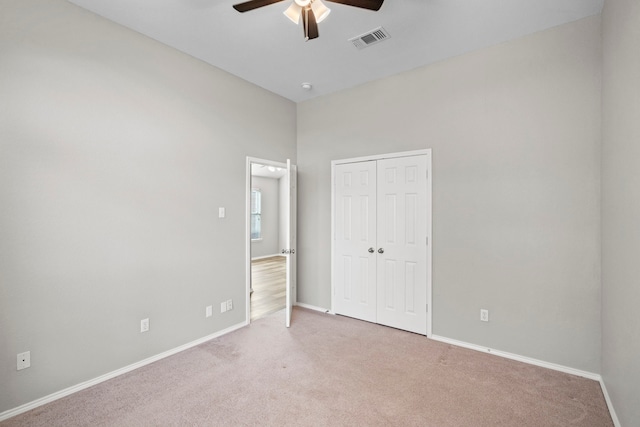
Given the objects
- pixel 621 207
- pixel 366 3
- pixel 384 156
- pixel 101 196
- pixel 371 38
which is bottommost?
pixel 621 207

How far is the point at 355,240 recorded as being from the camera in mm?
3871

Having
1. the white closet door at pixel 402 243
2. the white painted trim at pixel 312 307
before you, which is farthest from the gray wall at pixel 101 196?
the white closet door at pixel 402 243

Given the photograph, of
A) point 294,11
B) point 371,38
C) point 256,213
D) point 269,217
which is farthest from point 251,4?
point 269,217

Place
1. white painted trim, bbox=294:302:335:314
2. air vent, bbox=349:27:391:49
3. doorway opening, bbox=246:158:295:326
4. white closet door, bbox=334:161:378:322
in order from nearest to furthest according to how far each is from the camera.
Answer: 1. air vent, bbox=349:27:391:49
2. white closet door, bbox=334:161:378:322
3. white painted trim, bbox=294:302:335:314
4. doorway opening, bbox=246:158:295:326

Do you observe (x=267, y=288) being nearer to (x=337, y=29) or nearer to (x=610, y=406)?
(x=337, y=29)

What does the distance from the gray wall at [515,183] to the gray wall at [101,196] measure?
7.86 ft

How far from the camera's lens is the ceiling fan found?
74.4 inches

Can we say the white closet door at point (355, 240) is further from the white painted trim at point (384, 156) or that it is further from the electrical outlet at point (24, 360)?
the electrical outlet at point (24, 360)

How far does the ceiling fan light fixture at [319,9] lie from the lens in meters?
2.07

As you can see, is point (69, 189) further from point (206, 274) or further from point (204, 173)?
point (206, 274)

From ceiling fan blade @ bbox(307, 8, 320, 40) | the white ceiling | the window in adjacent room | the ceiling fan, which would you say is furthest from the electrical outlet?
the window in adjacent room

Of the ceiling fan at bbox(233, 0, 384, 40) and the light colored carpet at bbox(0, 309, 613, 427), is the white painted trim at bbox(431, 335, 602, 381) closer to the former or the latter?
the light colored carpet at bbox(0, 309, 613, 427)

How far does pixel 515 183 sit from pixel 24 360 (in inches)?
174

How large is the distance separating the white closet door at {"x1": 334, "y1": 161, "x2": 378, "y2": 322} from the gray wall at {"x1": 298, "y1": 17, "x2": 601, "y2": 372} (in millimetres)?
560
